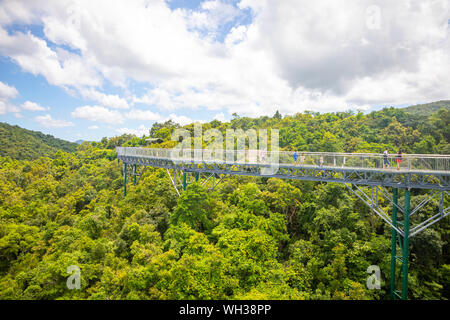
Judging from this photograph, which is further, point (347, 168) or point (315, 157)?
point (315, 157)

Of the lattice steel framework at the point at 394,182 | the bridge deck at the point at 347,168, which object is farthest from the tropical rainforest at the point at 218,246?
the bridge deck at the point at 347,168

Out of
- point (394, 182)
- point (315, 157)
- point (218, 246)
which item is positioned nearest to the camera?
point (394, 182)

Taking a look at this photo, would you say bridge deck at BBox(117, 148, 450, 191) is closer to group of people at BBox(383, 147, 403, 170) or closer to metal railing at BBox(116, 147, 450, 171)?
metal railing at BBox(116, 147, 450, 171)

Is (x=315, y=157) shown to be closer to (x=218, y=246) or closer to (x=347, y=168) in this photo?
(x=347, y=168)

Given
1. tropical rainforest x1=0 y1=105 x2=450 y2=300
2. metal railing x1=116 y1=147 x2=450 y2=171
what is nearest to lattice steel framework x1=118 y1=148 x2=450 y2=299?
metal railing x1=116 y1=147 x2=450 y2=171

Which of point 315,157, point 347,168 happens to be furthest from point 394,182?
point 315,157

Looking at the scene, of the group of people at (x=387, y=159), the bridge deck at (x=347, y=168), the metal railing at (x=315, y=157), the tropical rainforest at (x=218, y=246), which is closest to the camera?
the bridge deck at (x=347, y=168)

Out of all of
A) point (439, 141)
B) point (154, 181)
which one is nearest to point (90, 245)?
point (154, 181)

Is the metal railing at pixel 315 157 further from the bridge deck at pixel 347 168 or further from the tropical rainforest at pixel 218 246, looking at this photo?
the tropical rainforest at pixel 218 246
